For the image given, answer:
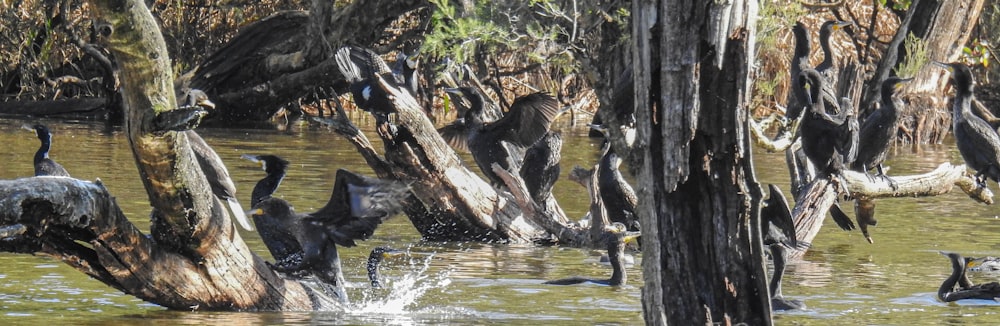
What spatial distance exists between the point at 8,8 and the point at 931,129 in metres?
12.7

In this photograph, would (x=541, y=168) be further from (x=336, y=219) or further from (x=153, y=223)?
(x=153, y=223)

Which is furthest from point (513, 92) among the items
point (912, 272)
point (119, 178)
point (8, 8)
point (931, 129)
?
point (912, 272)

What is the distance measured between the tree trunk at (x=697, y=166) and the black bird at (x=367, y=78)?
14.6ft

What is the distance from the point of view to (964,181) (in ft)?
34.4

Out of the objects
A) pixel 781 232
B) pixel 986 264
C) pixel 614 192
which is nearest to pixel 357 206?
pixel 781 232

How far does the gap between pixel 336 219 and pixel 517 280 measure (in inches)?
54.2

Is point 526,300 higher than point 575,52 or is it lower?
lower

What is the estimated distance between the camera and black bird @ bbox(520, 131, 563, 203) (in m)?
10.7

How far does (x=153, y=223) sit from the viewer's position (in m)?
6.33

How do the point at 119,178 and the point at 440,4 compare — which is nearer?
the point at 440,4

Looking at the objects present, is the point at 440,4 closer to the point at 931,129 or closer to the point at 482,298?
the point at 482,298

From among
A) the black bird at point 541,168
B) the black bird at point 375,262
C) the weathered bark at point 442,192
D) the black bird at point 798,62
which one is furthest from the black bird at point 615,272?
the black bird at point 798,62

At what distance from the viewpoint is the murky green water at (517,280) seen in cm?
698

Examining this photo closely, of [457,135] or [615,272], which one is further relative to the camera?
[457,135]
